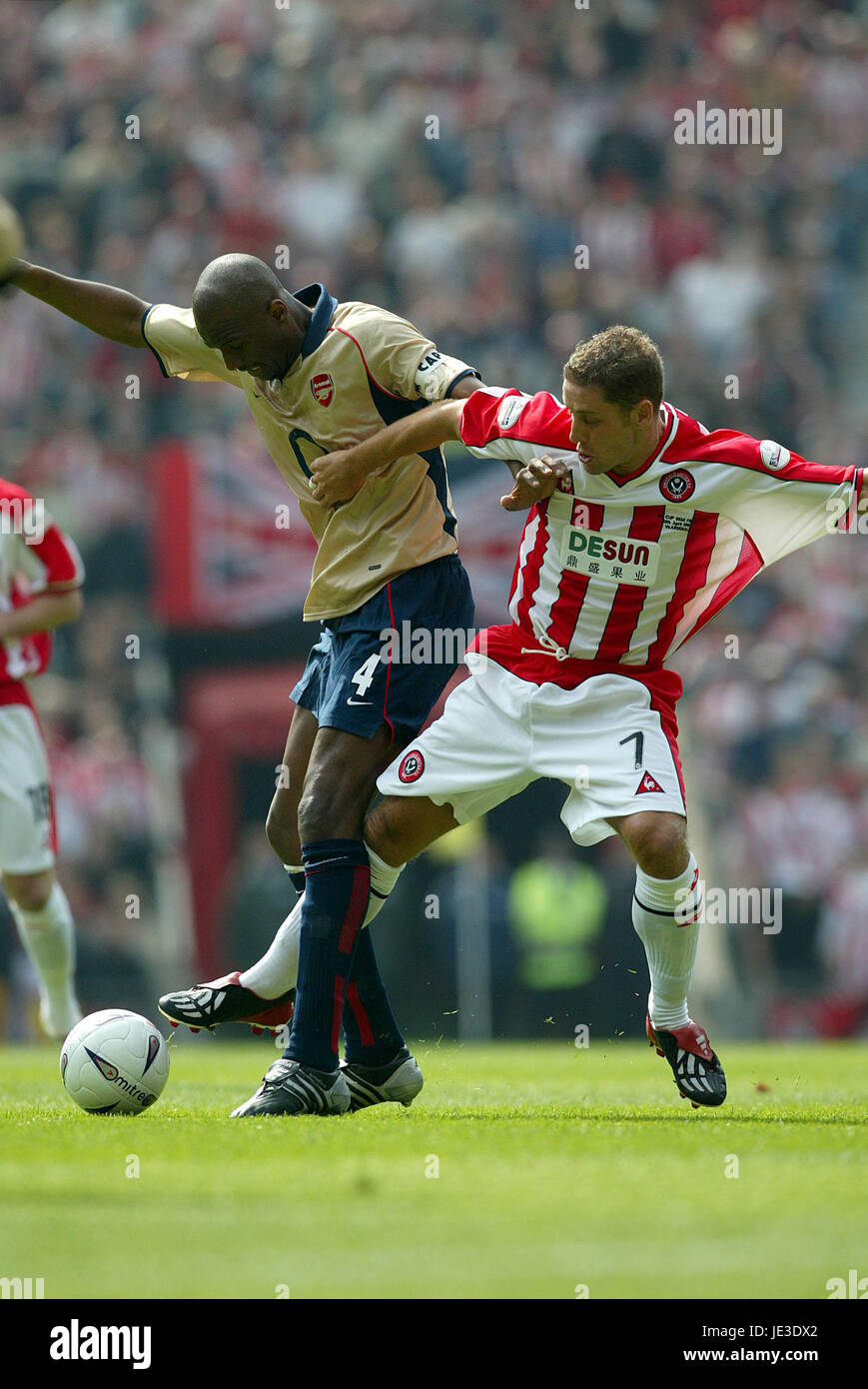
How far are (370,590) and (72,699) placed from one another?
9179mm

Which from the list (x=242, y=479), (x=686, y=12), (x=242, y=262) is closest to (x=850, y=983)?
(x=242, y=479)

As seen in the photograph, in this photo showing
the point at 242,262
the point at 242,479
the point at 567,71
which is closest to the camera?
the point at 242,262

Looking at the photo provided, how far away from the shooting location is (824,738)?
1336 cm

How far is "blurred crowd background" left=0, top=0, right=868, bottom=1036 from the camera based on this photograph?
1288 cm

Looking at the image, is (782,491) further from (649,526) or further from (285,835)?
(285,835)

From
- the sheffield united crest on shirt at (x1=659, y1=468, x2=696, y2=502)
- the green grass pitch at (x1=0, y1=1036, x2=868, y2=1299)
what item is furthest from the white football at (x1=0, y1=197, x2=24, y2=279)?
the green grass pitch at (x1=0, y1=1036, x2=868, y2=1299)

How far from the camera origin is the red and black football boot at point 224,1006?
6.04 m

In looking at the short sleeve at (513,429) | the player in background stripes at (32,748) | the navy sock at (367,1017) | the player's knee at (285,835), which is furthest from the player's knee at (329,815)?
the player in background stripes at (32,748)

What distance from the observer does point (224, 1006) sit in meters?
6.09

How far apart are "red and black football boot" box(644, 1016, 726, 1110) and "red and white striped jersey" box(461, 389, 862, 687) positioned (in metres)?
1.16

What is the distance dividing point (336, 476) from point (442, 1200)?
243cm

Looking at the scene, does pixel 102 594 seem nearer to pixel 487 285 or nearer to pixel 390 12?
pixel 487 285

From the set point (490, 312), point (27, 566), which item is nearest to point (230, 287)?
point (27, 566)

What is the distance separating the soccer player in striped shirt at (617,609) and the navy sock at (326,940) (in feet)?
0.57
